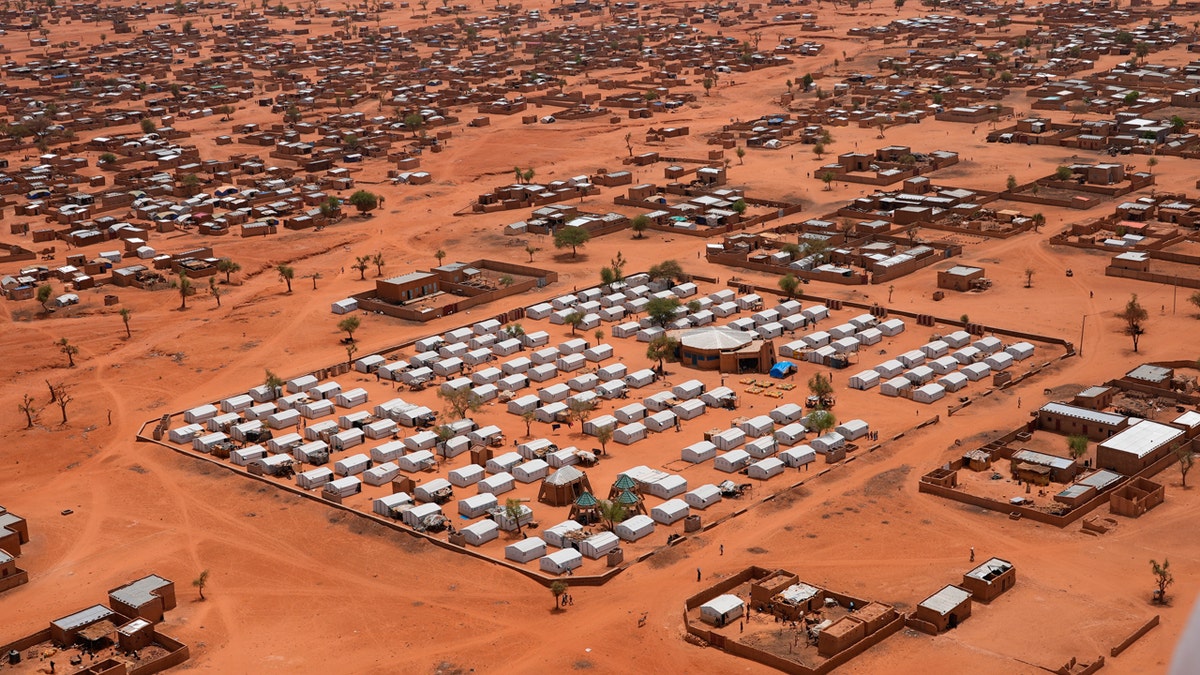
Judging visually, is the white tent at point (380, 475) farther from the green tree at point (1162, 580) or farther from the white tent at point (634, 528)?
the green tree at point (1162, 580)

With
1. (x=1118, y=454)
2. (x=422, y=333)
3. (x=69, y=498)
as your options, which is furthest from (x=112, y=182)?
(x=1118, y=454)

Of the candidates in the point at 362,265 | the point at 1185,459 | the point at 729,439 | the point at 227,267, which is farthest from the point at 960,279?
the point at 227,267

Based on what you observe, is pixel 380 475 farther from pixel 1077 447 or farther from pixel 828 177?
pixel 828 177

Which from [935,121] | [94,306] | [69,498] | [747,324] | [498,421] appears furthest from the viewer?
[935,121]

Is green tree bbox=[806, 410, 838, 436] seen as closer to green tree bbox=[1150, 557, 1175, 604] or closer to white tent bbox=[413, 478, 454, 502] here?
white tent bbox=[413, 478, 454, 502]

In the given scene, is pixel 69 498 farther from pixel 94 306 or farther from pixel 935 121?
pixel 935 121

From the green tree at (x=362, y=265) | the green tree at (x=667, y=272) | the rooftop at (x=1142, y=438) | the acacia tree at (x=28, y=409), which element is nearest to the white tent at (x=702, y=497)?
the rooftop at (x=1142, y=438)

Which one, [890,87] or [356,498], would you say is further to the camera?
[890,87]

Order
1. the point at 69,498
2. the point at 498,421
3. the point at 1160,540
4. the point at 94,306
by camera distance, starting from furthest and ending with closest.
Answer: the point at 94,306 < the point at 498,421 < the point at 69,498 < the point at 1160,540
